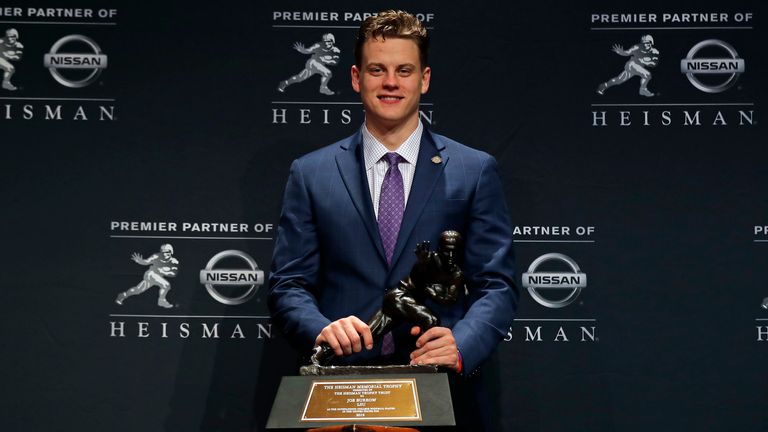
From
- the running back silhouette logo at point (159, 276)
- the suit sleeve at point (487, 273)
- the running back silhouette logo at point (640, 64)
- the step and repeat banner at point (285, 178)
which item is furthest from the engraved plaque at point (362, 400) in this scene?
the running back silhouette logo at point (640, 64)

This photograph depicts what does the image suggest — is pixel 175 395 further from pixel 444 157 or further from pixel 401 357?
pixel 444 157

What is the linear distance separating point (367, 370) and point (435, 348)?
0.19 m

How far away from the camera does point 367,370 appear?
2115mm

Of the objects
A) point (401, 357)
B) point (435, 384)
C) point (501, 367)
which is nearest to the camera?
point (435, 384)

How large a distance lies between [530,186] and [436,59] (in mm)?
561

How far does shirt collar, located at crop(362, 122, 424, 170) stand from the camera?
2662mm

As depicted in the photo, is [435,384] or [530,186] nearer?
[435,384]

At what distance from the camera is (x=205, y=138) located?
340cm

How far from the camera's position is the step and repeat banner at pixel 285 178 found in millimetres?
3295

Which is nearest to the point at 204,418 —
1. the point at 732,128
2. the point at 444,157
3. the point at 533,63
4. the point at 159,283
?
the point at 159,283

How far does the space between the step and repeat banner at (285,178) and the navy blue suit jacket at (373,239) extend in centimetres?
72

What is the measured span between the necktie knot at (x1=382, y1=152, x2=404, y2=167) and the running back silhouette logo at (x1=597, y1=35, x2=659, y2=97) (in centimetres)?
103

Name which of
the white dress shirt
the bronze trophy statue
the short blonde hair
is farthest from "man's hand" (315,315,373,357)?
the short blonde hair

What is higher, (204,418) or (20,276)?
(20,276)
